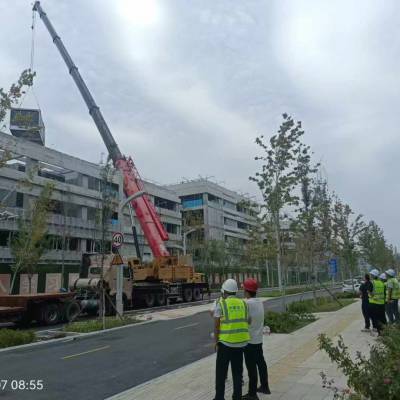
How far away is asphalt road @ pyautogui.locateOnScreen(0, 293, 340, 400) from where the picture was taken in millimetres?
7762

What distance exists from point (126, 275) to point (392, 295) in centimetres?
1634

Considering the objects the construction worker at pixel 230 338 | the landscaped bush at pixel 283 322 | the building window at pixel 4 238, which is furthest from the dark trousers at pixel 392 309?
the building window at pixel 4 238

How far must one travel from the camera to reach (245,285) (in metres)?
6.74

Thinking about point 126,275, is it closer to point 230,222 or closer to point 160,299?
point 160,299

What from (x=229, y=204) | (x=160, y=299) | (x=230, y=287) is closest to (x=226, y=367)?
(x=230, y=287)

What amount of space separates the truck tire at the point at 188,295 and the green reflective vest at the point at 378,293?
20.5 m

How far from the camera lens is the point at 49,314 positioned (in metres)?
19.7

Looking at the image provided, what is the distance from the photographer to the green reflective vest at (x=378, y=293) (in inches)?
494

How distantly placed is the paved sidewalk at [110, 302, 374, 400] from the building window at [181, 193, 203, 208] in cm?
7055

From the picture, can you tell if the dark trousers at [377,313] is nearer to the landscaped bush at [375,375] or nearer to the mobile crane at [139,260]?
the landscaped bush at [375,375]


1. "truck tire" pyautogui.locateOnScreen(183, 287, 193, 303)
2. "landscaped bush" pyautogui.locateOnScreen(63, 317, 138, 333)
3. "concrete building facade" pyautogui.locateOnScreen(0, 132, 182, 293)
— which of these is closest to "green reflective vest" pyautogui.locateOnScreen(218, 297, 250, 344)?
"landscaped bush" pyautogui.locateOnScreen(63, 317, 138, 333)

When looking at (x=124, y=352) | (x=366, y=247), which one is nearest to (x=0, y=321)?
(x=124, y=352)

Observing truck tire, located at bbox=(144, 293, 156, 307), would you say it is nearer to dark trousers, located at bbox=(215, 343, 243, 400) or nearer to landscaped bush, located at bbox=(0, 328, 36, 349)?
landscaped bush, located at bbox=(0, 328, 36, 349)

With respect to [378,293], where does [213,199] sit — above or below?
above
